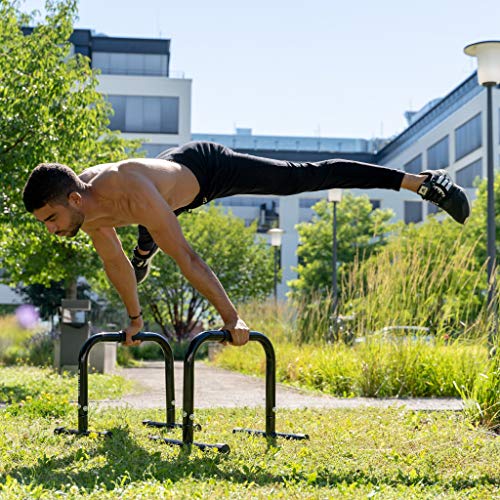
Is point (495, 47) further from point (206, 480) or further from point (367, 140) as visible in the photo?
point (367, 140)

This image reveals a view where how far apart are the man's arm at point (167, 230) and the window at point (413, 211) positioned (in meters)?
48.7

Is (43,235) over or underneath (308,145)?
underneath

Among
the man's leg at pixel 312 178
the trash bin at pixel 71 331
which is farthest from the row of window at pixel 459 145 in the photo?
the man's leg at pixel 312 178

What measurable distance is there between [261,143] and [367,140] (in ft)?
32.6

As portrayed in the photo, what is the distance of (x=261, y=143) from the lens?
237 feet

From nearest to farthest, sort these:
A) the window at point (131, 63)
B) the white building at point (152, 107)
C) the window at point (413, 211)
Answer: the white building at point (152, 107)
the window at point (131, 63)
the window at point (413, 211)

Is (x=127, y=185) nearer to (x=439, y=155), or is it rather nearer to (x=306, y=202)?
(x=439, y=155)

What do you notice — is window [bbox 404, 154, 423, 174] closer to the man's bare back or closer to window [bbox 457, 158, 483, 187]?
window [bbox 457, 158, 483, 187]

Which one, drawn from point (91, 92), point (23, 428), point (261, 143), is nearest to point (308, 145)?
point (261, 143)

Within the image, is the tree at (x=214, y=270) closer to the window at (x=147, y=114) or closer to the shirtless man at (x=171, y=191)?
the window at (x=147, y=114)

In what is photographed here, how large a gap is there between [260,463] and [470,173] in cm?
4391

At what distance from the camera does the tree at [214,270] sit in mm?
32562

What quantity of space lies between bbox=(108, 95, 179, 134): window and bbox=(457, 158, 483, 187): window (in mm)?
16494

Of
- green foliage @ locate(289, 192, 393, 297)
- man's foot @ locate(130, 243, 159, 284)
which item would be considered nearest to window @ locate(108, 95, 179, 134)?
green foliage @ locate(289, 192, 393, 297)
